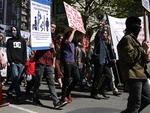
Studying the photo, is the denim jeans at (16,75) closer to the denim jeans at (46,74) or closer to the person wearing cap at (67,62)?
the denim jeans at (46,74)

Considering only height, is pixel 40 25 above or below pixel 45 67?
above

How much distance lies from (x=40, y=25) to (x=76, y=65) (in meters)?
1.38

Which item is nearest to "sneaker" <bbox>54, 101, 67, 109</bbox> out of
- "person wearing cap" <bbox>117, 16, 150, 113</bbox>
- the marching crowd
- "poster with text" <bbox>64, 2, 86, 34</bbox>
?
the marching crowd

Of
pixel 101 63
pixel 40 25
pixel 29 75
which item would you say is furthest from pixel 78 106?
pixel 29 75

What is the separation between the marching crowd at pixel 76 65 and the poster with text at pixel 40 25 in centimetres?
23

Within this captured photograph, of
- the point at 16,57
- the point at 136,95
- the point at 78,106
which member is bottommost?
the point at 78,106

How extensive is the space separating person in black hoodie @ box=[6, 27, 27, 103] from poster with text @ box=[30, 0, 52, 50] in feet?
3.82

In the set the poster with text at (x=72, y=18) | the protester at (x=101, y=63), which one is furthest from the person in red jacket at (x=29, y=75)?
the poster with text at (x=72, y=18)

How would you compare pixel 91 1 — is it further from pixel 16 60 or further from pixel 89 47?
pixel 16 60

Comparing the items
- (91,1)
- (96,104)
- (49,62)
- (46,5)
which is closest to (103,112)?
(96,104)

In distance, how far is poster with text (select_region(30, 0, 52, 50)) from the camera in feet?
18.9

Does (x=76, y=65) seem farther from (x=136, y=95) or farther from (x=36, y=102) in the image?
(x=136, y=95)

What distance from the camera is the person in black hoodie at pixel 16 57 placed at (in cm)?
682

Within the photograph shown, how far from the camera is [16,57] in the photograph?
22.7 ft
